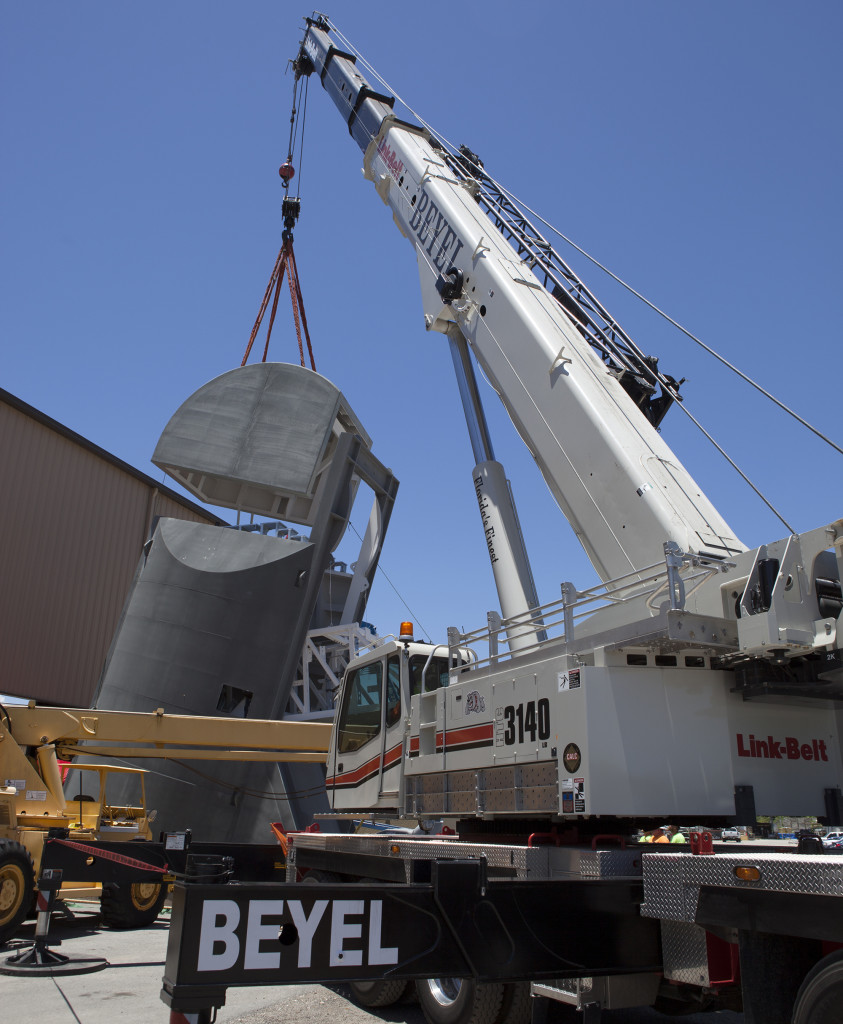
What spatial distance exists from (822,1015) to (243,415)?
21.5 meters

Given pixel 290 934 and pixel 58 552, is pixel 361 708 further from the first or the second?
pixel 58 552

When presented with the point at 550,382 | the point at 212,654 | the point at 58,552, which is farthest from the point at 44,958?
the point at 58,552

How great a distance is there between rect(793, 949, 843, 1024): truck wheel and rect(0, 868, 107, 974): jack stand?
27.4 feet

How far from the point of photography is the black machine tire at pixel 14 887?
11.3 metres

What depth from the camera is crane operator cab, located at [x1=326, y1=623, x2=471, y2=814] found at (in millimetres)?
8492

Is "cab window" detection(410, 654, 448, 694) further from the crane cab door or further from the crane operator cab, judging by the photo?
the crane cab door

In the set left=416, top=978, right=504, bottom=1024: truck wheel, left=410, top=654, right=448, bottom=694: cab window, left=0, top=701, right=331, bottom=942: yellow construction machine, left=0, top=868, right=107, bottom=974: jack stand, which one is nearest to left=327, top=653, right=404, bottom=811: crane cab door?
left=410, top=654, right=448, bottom=694: cab window

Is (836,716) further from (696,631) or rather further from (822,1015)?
(822,1015)

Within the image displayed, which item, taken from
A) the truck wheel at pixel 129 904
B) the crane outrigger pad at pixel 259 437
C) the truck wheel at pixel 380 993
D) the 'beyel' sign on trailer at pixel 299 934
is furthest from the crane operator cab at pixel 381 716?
the crane outrigger pad at pixel 259 437

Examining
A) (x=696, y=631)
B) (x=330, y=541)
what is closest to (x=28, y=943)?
(x=696, y=631)

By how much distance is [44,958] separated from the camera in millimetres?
9703

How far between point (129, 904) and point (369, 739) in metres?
6.73

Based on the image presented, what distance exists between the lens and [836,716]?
647 cm

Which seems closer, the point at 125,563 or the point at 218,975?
the point at 218,975
